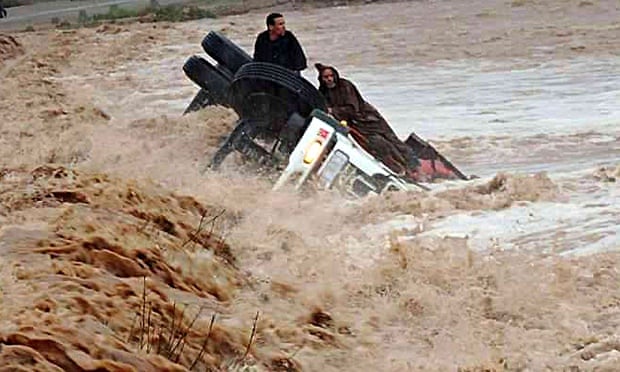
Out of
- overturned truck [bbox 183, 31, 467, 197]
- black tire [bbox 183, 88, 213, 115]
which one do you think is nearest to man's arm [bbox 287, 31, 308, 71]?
overturned truck [bbox 183, 31, 467, 197]

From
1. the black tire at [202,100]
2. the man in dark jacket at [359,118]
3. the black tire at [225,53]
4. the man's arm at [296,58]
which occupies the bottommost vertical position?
the black tire at [202,100]

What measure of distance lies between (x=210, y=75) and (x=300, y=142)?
9.74ft

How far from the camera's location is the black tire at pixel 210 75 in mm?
13758

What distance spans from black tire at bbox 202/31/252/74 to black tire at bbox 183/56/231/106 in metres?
0.09

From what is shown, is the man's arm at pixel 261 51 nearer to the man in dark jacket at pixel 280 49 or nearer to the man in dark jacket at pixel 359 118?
the man in dark jacket at pixel 280 49

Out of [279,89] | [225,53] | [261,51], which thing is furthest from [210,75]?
[279,89]

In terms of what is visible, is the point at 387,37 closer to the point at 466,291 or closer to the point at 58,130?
the point at 58,130

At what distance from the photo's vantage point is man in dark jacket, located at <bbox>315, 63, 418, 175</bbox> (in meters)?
12.3

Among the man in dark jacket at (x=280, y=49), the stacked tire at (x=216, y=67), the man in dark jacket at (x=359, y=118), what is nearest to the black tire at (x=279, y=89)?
the man in dark jacket at (x=359, y=118)

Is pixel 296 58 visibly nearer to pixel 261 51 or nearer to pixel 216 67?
pixel 261 51

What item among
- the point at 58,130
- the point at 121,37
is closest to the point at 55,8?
the point at 121,37

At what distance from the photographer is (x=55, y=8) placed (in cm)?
4203

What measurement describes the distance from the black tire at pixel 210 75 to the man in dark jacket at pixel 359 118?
1.49m

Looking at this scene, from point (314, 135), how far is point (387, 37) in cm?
1627
